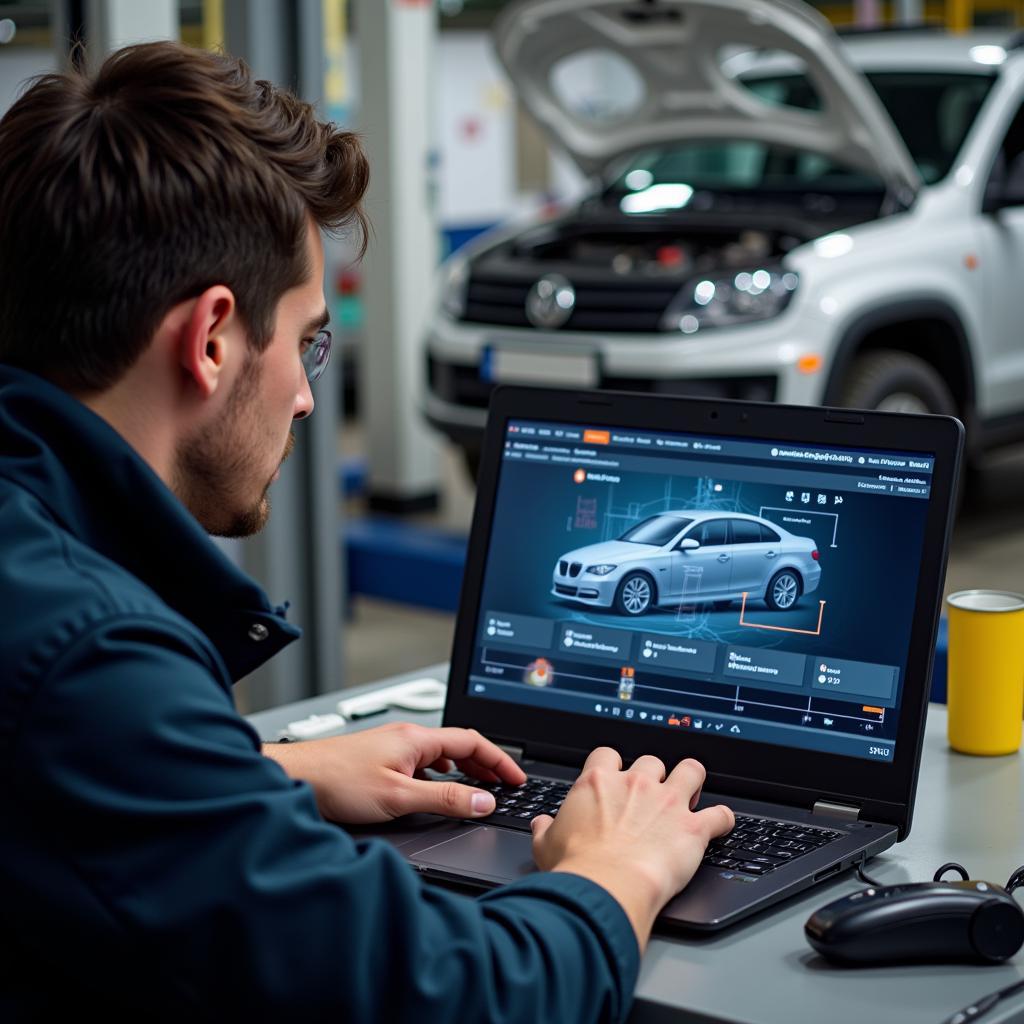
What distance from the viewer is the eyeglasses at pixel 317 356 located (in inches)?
53.6

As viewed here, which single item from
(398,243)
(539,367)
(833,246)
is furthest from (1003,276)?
(398,243)

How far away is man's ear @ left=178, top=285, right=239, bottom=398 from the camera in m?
1.11

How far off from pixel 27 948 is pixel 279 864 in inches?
6.7

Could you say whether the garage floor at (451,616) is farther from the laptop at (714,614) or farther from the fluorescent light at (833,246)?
the laptop at (714,614)

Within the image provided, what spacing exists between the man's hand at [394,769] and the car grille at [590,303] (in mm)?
3259

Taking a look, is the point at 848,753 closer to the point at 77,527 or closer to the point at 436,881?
the point at 436,881

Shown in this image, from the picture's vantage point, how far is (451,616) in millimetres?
4883

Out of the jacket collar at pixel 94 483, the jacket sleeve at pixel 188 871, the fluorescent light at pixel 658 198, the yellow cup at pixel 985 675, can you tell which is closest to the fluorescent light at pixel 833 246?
the fluorescent light at pixel 658 198

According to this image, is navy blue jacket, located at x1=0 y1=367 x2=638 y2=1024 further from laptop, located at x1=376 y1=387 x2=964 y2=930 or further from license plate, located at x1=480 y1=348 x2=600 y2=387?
license plate, located at x1=480 y1=348 x2=600 y2=387

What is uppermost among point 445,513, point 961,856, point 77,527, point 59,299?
point 59,299

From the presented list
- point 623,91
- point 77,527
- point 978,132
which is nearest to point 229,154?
point 77,527

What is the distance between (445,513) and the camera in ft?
21.6

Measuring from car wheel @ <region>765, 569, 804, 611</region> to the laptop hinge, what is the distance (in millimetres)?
179

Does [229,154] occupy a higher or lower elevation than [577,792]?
higher
